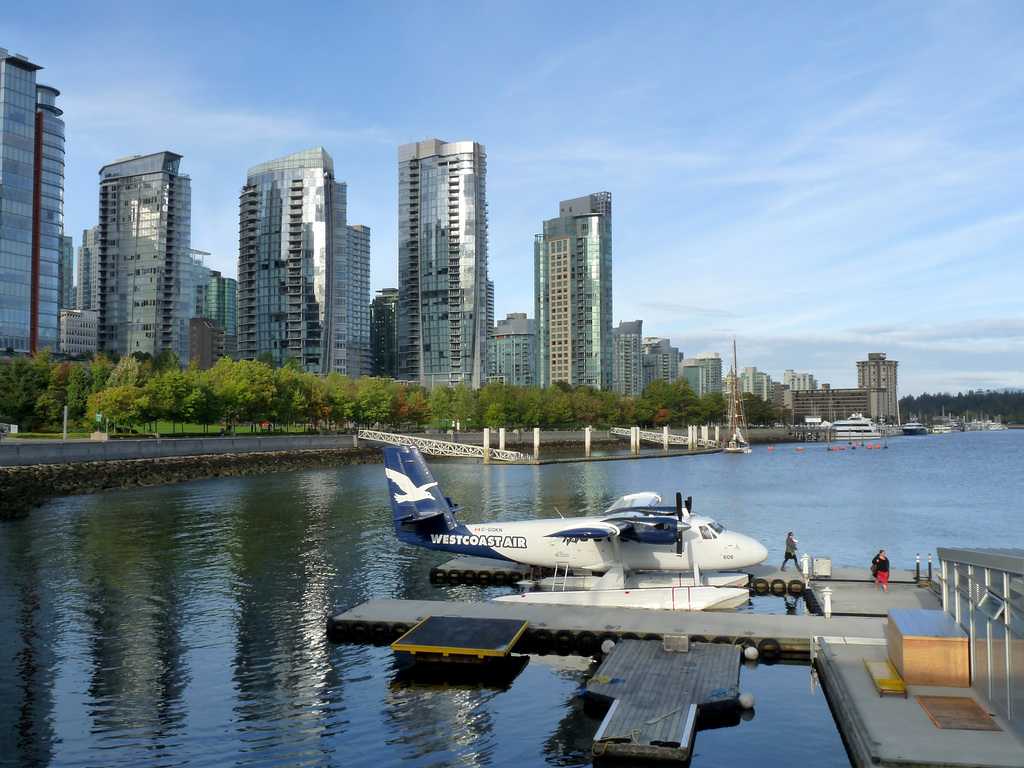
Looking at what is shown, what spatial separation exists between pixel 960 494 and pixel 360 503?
5438cm

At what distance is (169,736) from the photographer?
16344mm

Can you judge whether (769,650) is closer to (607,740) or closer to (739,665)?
(739,665)

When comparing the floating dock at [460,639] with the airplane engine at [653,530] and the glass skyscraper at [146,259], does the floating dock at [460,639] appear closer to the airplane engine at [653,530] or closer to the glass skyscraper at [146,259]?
the airplane engine at [653,530]

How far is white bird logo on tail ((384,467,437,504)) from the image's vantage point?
29.7m

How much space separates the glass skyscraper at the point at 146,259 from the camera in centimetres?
18738

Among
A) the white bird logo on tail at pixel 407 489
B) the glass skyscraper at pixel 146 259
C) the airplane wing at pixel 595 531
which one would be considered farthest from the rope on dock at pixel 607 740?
the glass skyscraper at pixel 146 259

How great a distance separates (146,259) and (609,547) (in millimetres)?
191919

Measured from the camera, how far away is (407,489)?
29.9 meters

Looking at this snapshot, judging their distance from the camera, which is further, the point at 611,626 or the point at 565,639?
the point at 611,626

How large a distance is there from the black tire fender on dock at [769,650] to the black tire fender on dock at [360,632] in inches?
468

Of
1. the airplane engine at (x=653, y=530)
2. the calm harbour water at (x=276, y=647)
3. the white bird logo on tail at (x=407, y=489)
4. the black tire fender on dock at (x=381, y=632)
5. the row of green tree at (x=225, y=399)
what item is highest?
the row of green tree at (x=225, y=399)

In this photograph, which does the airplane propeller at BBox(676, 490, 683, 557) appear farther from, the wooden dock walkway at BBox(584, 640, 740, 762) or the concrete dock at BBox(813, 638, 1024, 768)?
the concrete dock at BBox(813, 638, 1024, 768)

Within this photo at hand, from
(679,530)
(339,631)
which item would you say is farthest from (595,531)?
(339,631)

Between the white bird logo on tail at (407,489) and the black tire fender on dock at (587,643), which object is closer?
the black tire fender on dock at (587,643)
